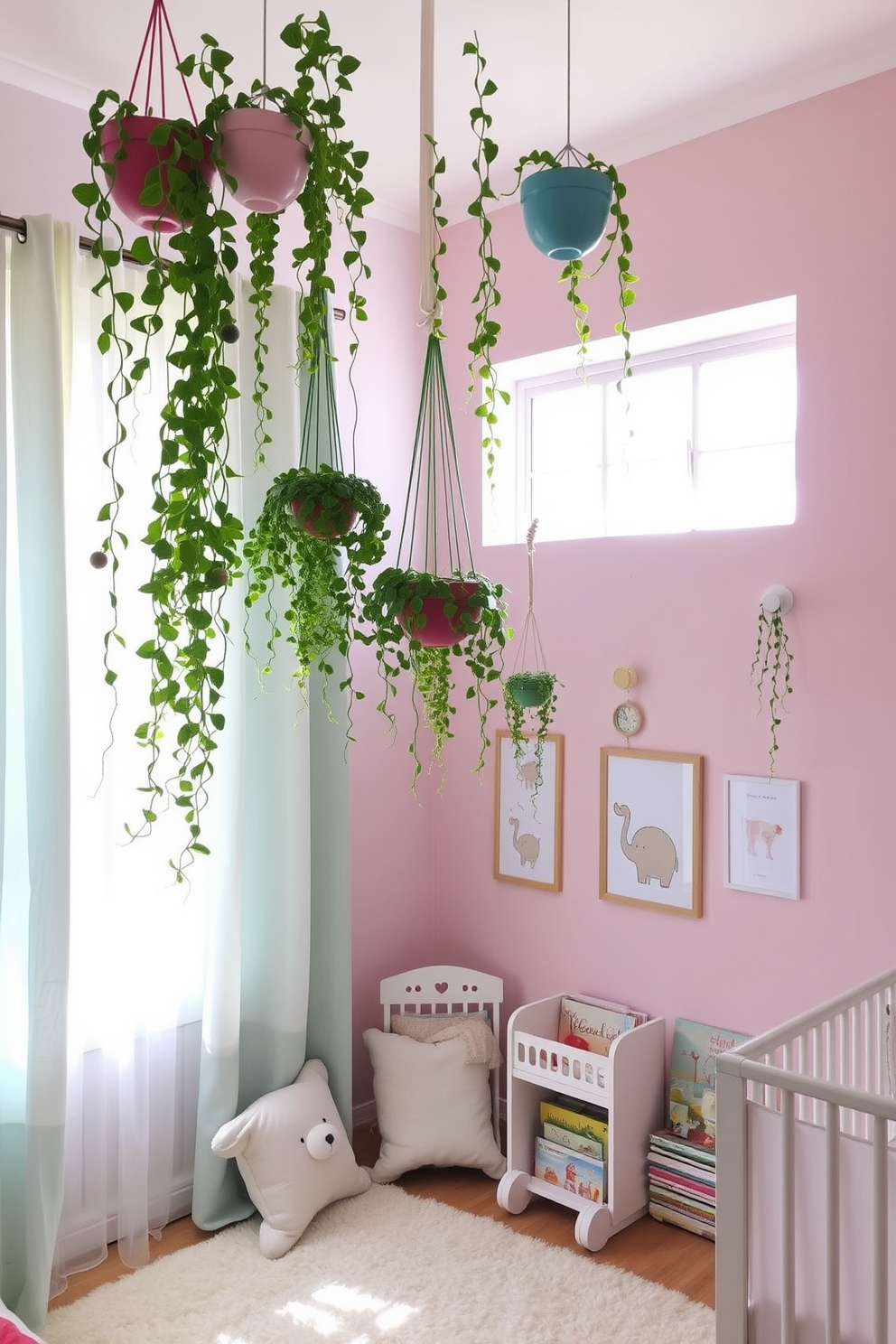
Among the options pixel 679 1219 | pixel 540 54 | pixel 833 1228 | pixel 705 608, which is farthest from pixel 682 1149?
pixel 540 54

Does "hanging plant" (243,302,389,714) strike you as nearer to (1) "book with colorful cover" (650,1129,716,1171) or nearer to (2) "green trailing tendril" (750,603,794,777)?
(2) "green trailing tendril" (750,603,794,777)

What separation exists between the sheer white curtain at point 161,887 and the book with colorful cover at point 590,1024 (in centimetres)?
60

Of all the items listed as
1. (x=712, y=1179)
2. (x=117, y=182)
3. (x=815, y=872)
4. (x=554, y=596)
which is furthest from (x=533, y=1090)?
(x=117, y=182)

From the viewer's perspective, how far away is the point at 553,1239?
2.64 metres

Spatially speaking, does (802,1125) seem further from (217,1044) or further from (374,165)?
(374,165)

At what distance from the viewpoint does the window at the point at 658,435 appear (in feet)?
9.13

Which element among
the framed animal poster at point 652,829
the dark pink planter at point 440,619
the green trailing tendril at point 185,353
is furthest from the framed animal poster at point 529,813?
the green trailing tendril at point 185,353

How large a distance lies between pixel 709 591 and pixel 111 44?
1851 mm

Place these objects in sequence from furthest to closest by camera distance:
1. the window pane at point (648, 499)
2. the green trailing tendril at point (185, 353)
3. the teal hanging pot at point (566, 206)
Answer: the window pane at point (648, 499)
the teal hanging pot at point (566, 206)
the green trailing tendril at point (185, 353)

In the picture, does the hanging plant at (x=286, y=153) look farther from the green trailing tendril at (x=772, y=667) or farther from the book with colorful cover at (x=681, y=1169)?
the book with colorful cover at (x=681, y=1169)

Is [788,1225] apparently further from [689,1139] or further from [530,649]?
[530,649]

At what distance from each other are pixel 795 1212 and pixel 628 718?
1445 millimetres

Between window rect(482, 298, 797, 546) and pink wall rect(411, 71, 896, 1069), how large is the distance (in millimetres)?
132

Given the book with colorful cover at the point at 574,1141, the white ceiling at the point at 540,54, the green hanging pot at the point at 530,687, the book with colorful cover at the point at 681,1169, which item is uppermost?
the white ceiling at the point at 540,54
